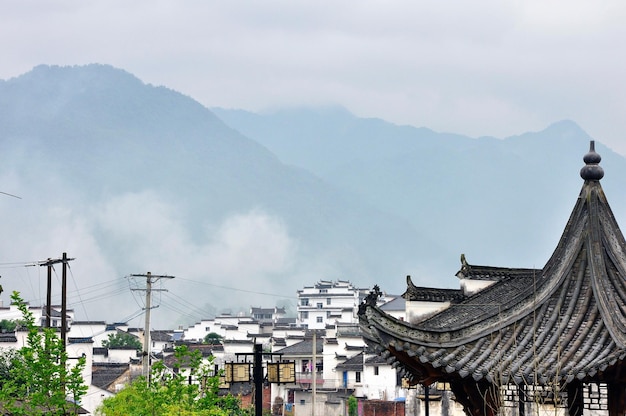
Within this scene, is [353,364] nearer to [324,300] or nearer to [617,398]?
[617,398]

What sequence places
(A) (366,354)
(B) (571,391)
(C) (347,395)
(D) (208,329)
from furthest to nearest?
(D) (208,329), (A) (366,354), (C) (347,395), (B) (571,391)

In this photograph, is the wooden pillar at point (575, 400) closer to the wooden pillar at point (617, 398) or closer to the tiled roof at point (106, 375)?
the wooden pillar at point (617, 398)

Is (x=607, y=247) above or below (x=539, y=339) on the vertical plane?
above

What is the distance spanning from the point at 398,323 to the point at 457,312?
36.7 ft

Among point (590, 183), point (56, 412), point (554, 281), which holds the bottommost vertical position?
point (56, 412)

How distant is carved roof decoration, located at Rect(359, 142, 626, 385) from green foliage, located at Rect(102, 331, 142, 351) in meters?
101

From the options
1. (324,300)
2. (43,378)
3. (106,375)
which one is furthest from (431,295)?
(324,300)

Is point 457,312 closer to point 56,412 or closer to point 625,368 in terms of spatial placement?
point 56,412

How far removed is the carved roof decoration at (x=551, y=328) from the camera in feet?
49.3

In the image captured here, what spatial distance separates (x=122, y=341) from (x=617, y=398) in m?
106

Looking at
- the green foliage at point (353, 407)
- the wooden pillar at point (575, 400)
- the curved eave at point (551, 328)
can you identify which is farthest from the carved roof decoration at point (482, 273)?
the green foliage at point (353, 407)

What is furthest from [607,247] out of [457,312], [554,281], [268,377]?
[268,377]

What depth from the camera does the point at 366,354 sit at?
88.9 m

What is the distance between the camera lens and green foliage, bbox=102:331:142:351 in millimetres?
116938
